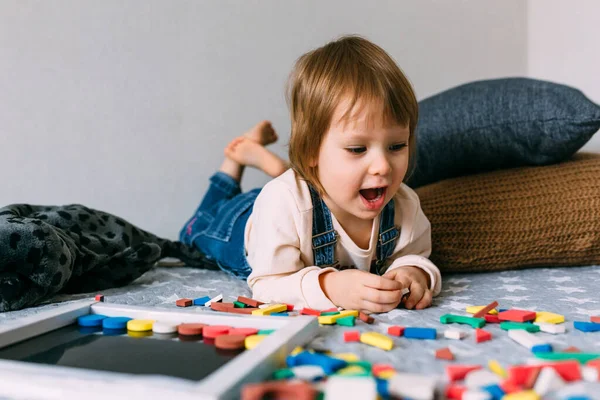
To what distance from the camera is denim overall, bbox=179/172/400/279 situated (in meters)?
1.08

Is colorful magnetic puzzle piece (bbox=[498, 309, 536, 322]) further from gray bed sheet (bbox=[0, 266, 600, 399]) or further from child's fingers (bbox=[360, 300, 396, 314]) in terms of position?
child's fingers (bbox=[360, 300, 396, 314])

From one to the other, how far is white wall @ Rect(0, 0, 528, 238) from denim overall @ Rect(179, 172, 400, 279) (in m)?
0.27

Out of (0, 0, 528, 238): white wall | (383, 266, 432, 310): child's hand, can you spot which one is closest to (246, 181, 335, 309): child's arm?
(383, 266, 432, 310): child's hand

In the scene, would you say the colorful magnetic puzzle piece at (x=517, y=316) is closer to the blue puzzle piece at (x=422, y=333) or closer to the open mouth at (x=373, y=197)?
the blue puzzle piece at (x=422, y=333)

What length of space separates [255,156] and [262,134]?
91 millimetres

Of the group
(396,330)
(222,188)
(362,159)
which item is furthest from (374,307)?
(222,188)

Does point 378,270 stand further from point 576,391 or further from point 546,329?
point 576,391

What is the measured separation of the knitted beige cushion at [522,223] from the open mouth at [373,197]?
1.07 ft

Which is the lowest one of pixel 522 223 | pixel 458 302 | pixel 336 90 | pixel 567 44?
pixel 458 302

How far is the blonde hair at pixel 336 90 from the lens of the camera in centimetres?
98

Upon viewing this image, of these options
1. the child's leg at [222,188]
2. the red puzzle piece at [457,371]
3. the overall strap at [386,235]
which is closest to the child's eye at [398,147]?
the overall strap at [386,235]

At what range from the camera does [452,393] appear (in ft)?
1.81

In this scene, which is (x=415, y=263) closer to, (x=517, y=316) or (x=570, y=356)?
(x=517, y=316)

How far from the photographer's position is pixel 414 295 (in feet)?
3.18
